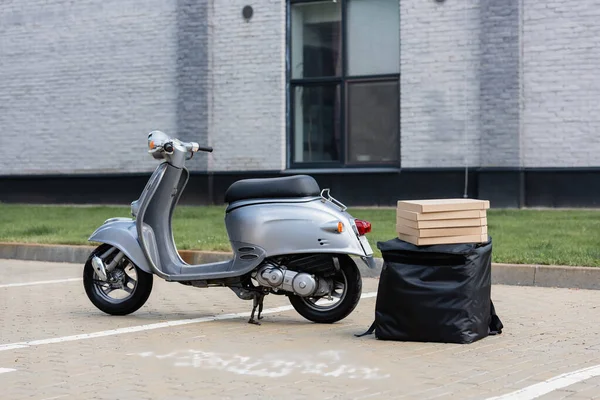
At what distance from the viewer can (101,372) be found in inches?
254

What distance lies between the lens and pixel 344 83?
19.6m

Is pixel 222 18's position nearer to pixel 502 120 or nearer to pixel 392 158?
pixel 392 158

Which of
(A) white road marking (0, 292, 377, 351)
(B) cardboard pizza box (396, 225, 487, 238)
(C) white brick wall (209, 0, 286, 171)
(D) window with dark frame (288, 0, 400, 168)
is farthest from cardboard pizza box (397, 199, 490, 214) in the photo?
(C) white brick wall (209, 0, 286, 171)

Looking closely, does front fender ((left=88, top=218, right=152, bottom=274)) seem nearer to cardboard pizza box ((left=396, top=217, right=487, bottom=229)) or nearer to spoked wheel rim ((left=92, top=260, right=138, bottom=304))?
spoked wheel rim ((left=92, top=260, right=138, bottom=304))

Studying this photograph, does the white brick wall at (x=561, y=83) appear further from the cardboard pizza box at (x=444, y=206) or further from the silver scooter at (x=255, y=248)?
the cardboard pizza box at (x=444, y=206)

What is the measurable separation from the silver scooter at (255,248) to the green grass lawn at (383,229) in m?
3.46

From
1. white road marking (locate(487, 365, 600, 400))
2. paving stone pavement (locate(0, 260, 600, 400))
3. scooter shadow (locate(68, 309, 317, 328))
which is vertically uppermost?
white road marking (locate(487, 365, 600, 400))

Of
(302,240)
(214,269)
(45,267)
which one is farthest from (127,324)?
(45,267)

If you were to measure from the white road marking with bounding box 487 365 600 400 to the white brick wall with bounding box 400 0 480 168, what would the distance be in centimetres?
1203

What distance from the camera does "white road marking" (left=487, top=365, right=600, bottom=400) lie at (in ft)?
18.5

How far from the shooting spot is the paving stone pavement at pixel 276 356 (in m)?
5.91

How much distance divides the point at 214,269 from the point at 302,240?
82 centimetres

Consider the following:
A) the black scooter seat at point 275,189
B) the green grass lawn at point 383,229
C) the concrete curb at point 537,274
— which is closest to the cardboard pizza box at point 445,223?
the black scooter seat at point 275,189

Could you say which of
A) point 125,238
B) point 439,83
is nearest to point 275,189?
point 125,238
